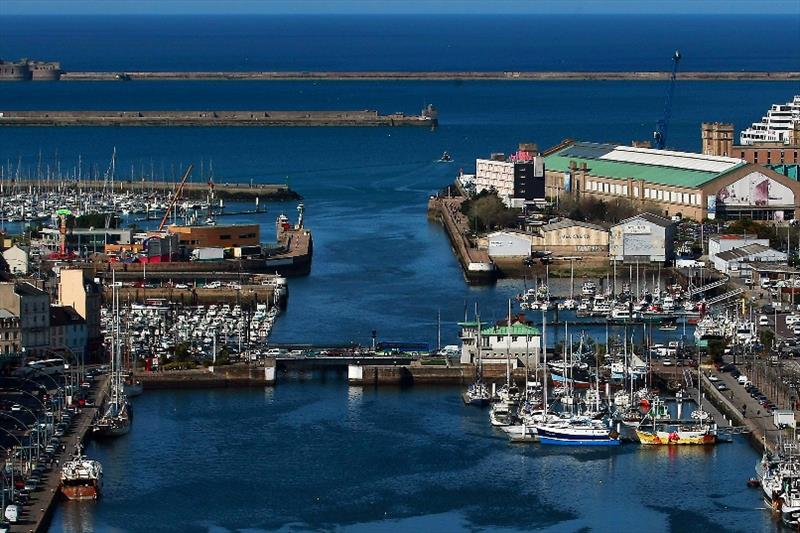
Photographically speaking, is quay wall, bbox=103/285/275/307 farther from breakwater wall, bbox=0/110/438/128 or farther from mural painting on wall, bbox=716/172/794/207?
breakwater wall, bbox=0/110/438/128

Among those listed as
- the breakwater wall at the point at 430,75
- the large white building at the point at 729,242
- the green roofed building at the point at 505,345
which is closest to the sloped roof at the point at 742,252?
the large white building at the point at 729,242

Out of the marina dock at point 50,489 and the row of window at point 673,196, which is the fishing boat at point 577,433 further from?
the row of window at point 673,196

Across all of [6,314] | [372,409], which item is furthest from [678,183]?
[6,314]

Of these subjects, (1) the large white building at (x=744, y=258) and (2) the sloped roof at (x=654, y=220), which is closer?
(1) the large white building at (x=744, y=258)

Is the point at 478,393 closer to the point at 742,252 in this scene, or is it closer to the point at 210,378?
the point at 210,378

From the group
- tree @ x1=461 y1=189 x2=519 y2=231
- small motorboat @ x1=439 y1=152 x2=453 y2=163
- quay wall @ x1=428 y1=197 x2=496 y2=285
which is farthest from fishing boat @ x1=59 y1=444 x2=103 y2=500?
small motorboat @ x1=439 y1=152 x2=453 y2=163

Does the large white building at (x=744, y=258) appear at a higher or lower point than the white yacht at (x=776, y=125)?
lower

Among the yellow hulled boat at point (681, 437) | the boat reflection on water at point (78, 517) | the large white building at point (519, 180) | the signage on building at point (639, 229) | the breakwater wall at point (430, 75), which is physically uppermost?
the breakwater wall at point (430, 75)

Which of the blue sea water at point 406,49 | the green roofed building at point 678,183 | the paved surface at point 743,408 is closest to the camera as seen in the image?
the paved surface at point 743,408

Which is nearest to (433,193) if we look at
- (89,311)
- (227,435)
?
(89,311)
